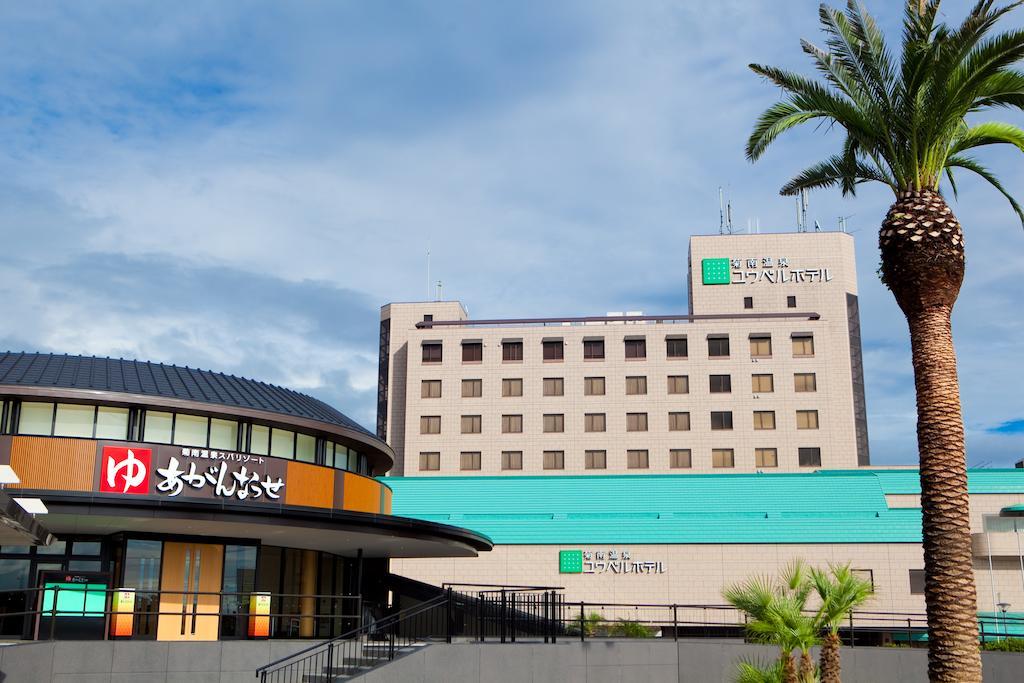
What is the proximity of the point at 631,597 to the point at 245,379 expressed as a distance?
84.1ft

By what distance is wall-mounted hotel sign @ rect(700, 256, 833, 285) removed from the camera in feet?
287

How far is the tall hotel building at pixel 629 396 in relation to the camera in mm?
80062

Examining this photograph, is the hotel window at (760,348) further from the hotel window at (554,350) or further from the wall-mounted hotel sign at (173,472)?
the wall-mounted hotel sign at (173,472)

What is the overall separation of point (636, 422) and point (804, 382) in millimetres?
12756

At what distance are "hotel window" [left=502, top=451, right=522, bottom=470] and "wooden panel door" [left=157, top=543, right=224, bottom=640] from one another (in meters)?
51.5

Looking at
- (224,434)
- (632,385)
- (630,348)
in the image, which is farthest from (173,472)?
(630,348)

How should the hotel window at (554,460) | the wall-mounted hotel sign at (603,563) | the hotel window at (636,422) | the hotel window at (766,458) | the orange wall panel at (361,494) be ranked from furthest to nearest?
the hotel window at (636,422) → the hotel window at (554,460) → the hotel window at (766,458) → the wall-mounted hotel sign at (603,563) → the orange wall panel at (361,494)

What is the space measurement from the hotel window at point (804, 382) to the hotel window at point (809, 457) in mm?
4438

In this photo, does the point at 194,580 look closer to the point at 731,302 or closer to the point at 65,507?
the point at 65,507

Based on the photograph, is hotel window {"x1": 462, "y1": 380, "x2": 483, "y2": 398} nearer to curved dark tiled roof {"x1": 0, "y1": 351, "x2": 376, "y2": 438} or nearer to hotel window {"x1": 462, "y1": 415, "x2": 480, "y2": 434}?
hotel window {"x1": 462, "y1": 415, "x2": 480, "y2": 434}

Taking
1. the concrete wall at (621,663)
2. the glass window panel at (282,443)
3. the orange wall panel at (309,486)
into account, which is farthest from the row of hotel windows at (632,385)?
the concrete wall at (621,663)

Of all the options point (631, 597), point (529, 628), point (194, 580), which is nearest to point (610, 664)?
point (529, 628)

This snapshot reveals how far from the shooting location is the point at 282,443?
31.8 metres

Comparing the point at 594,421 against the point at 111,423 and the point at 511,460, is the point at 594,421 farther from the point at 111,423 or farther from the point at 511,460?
the point at 111,423
